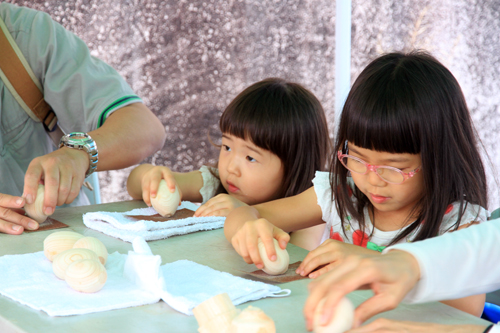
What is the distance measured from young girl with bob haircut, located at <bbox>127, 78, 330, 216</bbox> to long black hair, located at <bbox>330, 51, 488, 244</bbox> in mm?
395

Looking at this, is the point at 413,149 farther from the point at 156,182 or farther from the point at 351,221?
the point at 156,182

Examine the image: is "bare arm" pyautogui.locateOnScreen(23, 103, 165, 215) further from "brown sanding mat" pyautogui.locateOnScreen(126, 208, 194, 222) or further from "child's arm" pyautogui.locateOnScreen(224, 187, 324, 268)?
"child's arm" pyautogui.locateOnScreen(224, 187, 324, 268)

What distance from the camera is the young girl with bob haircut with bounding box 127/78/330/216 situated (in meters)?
1.48

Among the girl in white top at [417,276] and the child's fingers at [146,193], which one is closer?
the girl in white top at [417,276]

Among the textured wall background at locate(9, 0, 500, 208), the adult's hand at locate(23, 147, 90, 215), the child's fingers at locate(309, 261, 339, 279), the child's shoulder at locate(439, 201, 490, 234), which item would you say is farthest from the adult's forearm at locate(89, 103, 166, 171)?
the textured wall background at locate(9, 0, 500, 208)

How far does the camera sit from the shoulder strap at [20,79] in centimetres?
147

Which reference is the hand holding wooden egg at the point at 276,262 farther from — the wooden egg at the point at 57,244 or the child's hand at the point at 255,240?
the wooden egg at the point at 57,244

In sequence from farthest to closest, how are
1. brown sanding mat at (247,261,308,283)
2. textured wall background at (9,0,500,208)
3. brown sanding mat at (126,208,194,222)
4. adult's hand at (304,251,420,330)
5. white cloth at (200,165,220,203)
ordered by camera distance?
textured wall background at (9,0,500,208), white cloth at (200,165,220,203), brown sanding mat at (126,208,194,222), brown sanding mat at (247,261,308,283), adult's hand at (304,251,420,330)

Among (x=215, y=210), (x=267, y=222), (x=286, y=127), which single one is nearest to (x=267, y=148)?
(x=286, y=127)

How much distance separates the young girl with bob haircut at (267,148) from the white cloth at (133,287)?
0.69 metres

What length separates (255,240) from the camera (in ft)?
2.78

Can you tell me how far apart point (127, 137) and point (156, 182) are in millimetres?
250

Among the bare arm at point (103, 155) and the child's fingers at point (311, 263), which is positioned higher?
the bare arm at point (103, 155)

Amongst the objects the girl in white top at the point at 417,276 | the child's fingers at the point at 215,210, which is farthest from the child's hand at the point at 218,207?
the girl in white top at the point at 417,276
